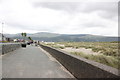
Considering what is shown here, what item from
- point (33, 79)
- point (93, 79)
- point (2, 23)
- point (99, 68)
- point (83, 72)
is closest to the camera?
point (99, 68)

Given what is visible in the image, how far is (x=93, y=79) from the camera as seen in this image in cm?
558

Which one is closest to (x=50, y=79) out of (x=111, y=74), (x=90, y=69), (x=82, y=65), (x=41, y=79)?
(x=41, y=79)

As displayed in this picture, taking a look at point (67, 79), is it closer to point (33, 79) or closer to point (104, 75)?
point (33, 79)

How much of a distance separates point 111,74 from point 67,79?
10.9ft

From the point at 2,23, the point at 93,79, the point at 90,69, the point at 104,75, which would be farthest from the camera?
the point at 2,23

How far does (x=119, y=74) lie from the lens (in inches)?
166

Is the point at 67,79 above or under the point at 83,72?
under

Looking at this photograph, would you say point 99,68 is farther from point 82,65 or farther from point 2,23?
point 2,23

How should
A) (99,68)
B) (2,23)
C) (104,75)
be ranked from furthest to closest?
1. (2,23)
2. (99,68)
3. (104,75)

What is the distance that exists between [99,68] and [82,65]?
1964 millimetres

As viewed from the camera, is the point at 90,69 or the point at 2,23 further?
the point at 2,23

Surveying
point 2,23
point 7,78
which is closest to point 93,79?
point 7,78

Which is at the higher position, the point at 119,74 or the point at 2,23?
the point at 2,23

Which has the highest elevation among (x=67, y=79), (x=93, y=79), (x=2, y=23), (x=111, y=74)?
(x=2, y=23)
